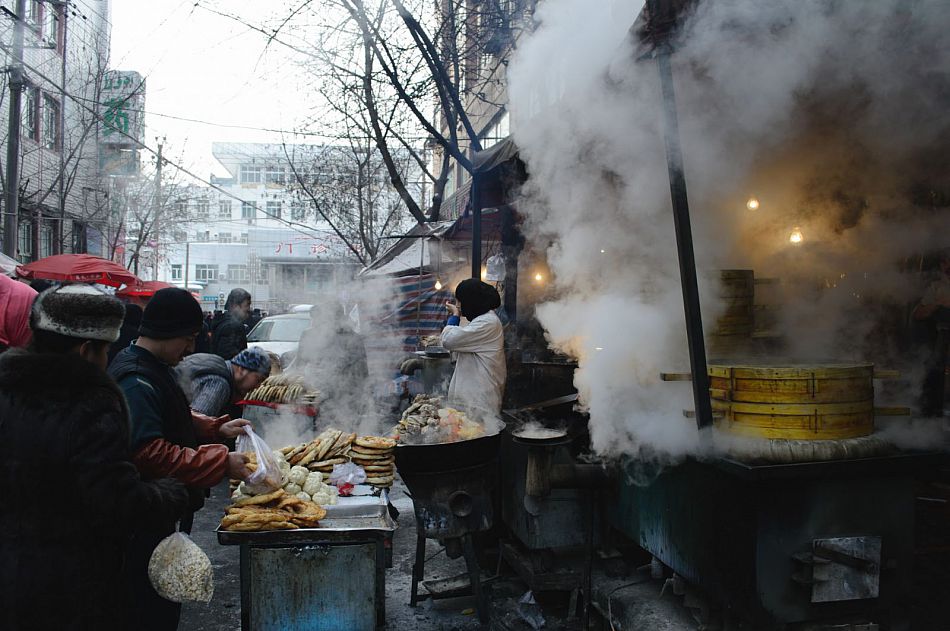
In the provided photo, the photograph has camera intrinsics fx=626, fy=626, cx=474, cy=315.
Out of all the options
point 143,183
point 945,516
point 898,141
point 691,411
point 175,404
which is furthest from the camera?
point 143,183

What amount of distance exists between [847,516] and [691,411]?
865 mm

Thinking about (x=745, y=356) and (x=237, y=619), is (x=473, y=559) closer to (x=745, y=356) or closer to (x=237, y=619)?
(x=237, y=619)

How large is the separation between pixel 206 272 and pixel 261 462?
60.2m

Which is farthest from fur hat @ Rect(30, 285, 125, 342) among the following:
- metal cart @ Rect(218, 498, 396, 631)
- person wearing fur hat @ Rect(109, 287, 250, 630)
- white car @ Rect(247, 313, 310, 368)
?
white car @ Rect(247, 313, 310, 368)

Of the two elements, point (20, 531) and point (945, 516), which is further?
point (945, 516)

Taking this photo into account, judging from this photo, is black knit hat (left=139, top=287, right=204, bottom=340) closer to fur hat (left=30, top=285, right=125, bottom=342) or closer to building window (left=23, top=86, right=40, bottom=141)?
fur hat (left=30, top=285, right=125, bottom=342)

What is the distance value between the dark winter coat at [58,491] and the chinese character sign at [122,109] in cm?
1399

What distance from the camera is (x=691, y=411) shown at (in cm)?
336

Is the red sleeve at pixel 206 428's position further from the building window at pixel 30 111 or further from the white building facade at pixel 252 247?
the white building facade at pixel 252 247

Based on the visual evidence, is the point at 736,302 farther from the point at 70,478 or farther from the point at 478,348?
the point at 70,478

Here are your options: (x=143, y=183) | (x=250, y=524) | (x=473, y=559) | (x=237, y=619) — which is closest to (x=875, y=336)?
(x=473, y=559)

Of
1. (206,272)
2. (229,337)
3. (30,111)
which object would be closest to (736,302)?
(229,337)

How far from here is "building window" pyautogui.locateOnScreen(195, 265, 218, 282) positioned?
58.4 metres

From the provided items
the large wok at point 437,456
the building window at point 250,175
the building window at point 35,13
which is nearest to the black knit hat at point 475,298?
the large wok at point 437,456
